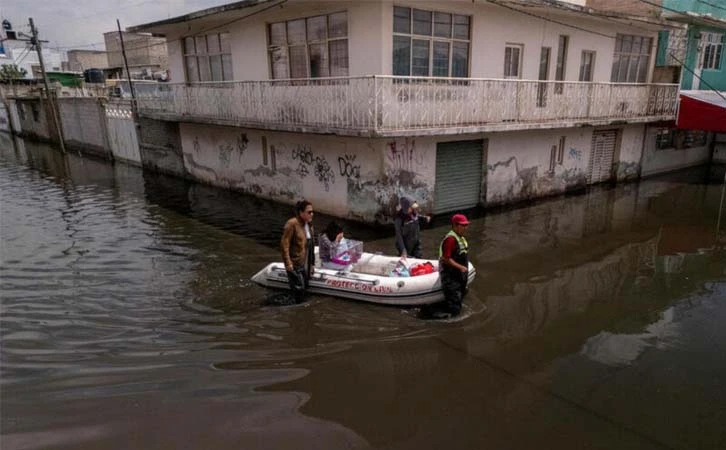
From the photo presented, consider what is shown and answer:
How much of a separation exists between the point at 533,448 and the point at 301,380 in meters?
2.51

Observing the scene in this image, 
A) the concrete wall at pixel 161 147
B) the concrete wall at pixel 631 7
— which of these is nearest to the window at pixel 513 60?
the concrete wall at pixel 631 7

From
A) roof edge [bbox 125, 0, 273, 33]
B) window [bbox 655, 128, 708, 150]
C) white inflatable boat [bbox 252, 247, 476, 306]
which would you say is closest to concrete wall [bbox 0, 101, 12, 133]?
roof edge [bbox 125, 0, 273, 33]

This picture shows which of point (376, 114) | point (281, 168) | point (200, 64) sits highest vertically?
point (200, 64)

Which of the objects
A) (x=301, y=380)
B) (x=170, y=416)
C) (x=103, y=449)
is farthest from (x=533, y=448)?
(x=103, y=449)

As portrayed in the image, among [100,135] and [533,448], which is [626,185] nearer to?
[533,448]

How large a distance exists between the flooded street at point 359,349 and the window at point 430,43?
13.4 feet

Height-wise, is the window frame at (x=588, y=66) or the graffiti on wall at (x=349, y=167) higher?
the window frame at (x=588, y=66)

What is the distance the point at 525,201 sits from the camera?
1433 cm

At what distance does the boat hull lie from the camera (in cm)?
693

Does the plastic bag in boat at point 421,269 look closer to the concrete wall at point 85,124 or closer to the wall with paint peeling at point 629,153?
the wall with paint peeling at point 629,153

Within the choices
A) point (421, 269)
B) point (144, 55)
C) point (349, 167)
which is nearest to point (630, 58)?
point (349, 167)

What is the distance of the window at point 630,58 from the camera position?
52.7 ft

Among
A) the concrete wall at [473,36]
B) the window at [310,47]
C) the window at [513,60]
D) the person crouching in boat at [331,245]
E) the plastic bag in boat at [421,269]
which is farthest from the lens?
the window at [513,60]

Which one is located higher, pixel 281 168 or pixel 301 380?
pixel 281 168
